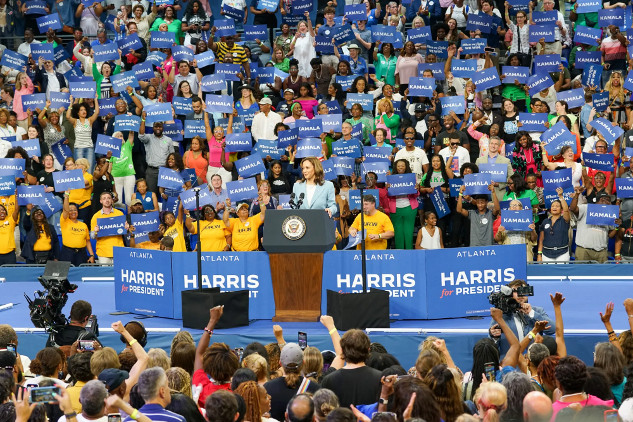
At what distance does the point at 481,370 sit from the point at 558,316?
41.7 inches

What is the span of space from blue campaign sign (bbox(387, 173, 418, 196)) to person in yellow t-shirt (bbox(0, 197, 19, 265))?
5715 millimetres

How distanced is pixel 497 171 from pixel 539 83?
2.98m

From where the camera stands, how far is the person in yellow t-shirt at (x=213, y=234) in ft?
47.5

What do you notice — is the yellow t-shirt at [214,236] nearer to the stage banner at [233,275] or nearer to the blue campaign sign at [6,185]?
the stage banner at [233,275]

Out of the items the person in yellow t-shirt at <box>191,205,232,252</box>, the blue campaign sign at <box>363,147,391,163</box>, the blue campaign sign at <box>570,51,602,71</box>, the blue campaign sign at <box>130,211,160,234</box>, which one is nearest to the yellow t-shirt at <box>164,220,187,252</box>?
the blue campaign sign at <box>130,211,160,234</box>

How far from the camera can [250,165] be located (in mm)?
16031

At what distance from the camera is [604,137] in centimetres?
1625

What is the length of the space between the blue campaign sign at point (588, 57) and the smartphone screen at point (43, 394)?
1516cm

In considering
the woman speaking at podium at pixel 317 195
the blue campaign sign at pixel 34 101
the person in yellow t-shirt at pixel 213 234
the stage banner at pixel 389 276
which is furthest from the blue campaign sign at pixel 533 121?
the blue campaign sign at pixel 34 101

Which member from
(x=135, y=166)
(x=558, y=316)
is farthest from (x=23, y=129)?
(x=558, y=316)

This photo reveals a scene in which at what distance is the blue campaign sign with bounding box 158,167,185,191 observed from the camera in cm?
1612

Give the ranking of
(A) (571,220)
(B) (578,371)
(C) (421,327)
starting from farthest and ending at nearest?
(A) (571,220), (C) (421,327), (B) (578,371)

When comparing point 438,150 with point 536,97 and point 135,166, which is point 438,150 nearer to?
point 536,97

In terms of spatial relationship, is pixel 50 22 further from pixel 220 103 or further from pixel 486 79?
pixel 486 79
